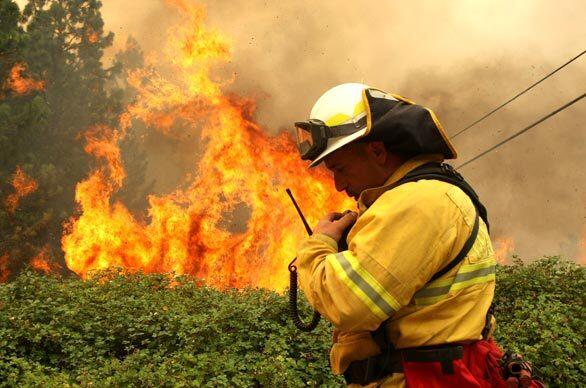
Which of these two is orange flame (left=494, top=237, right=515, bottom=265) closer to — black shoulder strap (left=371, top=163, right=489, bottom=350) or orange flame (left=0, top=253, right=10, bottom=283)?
black shoulder strap (left=371, top=163, right=489, bottom=350)

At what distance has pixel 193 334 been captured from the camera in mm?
6164

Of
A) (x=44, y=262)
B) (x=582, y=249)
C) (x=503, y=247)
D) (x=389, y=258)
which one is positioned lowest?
(x=582, y=249)

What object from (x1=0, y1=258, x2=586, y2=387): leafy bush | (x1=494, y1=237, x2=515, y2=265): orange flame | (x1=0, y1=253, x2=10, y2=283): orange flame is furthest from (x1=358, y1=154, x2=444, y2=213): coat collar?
(x1=0, y1=253, x2=10, y2=283): orange flame

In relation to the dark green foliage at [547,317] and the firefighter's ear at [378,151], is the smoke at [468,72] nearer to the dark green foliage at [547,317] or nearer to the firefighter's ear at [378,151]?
the dark green foliage at [547,317]

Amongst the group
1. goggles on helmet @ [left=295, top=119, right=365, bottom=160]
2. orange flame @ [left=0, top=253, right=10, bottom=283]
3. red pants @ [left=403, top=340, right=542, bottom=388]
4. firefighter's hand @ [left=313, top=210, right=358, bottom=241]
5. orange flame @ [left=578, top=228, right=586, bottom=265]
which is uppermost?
orange flame @ [left=0, top=253, right=10, bottom=283]

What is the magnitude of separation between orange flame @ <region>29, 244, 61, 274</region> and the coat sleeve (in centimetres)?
1950

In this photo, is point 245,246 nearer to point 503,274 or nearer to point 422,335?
point 503,274

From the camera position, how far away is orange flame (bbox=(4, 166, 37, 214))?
19.2 m

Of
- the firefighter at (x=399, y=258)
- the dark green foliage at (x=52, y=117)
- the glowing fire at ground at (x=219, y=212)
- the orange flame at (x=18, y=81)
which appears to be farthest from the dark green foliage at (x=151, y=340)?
the orange flame at (x=18, y=81)

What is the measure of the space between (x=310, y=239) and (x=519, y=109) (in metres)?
16.8

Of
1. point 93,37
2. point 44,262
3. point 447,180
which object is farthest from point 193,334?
point 93,37

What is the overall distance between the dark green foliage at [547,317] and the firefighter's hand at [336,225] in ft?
14.4

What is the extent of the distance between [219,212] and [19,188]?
364 inches

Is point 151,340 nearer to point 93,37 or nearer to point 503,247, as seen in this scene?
point 503,247
